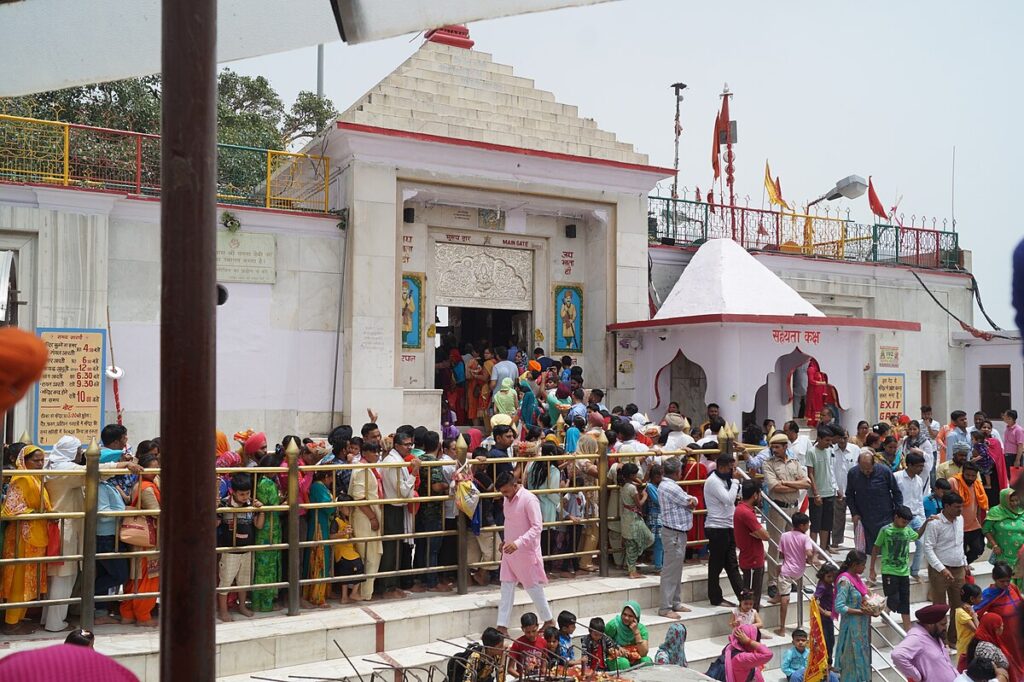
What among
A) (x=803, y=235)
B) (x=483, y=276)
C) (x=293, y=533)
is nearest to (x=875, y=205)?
(x=803, y=235)

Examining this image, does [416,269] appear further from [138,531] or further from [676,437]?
[138,531]

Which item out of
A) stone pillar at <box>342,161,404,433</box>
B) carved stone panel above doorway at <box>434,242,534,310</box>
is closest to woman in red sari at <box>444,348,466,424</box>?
carved stone panel above doorway at <box>434,242,534,310</box>

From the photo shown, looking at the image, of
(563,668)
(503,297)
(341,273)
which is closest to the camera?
(563,668)

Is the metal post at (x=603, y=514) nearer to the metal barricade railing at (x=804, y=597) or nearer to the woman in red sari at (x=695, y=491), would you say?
the woman in red sari at (x=695, y=491)

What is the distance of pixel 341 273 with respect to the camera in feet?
44.8

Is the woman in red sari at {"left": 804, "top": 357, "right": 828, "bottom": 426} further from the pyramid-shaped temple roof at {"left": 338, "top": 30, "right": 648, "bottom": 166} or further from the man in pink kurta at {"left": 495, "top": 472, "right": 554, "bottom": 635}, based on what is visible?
the man in pink kurta at {"left": 495, "top": 472, "right": 554, "bottom": 635}

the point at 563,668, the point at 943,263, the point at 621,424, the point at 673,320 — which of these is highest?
the point at 943,263

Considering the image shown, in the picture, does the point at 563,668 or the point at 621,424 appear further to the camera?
the point at 621,424

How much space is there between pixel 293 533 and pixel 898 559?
594 centimetres

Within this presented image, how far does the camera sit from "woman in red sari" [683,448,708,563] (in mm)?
9609

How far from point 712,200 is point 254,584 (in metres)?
13.9

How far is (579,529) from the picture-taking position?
30.3 feet

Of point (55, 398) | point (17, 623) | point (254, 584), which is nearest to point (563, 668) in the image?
point (254, 584)

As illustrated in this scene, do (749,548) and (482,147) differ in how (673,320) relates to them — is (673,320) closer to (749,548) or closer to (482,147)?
(482,147)
